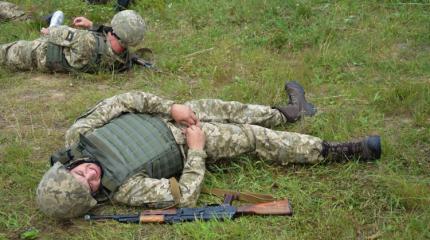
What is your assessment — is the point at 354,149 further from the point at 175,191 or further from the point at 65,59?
the point at 65,59

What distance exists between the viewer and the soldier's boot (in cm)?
411

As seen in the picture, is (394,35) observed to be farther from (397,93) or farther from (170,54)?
(170,54)

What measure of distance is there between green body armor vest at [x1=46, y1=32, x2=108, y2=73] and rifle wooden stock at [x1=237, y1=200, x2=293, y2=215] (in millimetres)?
3027

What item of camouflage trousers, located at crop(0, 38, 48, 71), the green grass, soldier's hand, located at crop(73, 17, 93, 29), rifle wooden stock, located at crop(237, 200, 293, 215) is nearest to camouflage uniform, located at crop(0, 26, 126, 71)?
camouflage trousers, located at crop(0, 38, 48, 71)

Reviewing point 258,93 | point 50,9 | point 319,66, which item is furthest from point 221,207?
point 50,9

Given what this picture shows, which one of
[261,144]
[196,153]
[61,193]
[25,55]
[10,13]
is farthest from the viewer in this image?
[10,13]

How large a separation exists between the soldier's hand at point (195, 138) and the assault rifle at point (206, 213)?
48cm

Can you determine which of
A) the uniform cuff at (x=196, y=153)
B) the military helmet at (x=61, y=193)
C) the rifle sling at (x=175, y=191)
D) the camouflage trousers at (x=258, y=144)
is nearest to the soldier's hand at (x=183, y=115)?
the camouflage trousers at (x=258, y=144)

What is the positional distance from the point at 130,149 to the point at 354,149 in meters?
1.63

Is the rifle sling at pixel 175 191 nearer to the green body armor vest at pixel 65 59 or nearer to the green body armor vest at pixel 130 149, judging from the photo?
the green body armor vest at pixel 130 149

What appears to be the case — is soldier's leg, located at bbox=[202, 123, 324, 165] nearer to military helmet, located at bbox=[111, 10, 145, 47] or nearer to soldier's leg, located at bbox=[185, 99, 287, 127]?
soldier's leg, located at bbox=[185, 99, 287, 127]

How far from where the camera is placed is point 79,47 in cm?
602

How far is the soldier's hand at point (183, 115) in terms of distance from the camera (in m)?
4.11

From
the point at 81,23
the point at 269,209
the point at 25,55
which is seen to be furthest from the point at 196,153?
the point at 81,23
